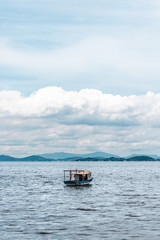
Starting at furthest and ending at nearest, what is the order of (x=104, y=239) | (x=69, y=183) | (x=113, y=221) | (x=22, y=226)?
(x=69, y=183) < (x=113, y=221) < (x=22, y=226) < (x=104, y=239)

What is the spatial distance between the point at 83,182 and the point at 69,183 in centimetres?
436

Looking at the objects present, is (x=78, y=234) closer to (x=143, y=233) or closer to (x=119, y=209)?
(x=143, y=233)

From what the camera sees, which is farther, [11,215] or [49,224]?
[11,215]

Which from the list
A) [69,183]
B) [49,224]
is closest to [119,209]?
[49,224]

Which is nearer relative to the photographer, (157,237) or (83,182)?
(157,237)

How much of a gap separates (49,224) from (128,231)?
9.39 meters

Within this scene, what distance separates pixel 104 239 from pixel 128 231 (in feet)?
13.6

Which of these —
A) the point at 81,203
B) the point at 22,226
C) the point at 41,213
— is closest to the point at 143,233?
the point at 22,226

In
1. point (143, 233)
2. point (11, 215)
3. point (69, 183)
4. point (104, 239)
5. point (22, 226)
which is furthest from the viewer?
point (69, 183)

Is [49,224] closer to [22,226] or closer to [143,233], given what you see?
[22,226]

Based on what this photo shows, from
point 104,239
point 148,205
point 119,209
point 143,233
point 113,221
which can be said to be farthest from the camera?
point 148,205

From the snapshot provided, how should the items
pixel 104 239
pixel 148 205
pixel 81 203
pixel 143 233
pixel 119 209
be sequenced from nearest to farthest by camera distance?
1. pixel 104 239
2. pixel 143 233
3. pixel 119 209
4. pixel 148 205
5. pixel 81 203

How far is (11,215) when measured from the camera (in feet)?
141

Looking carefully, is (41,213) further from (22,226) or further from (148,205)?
(148,205)
